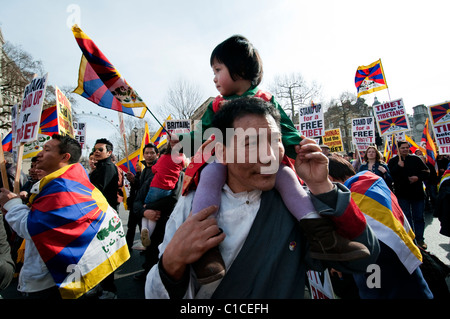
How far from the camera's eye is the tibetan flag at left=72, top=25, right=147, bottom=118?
259 centimetres

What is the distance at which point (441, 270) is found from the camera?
74.5 inches

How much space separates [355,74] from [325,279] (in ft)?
34.2

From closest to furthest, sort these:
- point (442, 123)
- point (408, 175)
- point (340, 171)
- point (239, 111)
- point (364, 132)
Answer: point (239, 111) < point (340, 171) < point (408, 175) < point (442, 123) < point (364, 132)

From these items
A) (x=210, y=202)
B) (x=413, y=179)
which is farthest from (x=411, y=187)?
(x=210, y=202)

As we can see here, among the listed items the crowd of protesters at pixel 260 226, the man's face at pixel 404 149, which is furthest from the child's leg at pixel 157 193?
the man's face at pixel 404 149

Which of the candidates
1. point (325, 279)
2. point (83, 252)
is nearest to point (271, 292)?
point (325, 279)

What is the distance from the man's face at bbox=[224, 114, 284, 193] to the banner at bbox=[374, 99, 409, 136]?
366 inches

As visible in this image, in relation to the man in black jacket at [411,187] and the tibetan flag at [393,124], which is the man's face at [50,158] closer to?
the man in black jacket at [411,187]

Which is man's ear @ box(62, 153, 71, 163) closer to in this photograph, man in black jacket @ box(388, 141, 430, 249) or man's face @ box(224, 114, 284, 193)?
man's face @ box(224, 114, 284, 193)

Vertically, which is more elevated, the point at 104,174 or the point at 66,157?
the point at 66,157

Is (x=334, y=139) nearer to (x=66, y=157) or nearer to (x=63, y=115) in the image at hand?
(x=63, y=115)

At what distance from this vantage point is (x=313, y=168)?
123cm

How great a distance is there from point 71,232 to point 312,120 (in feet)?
26.9

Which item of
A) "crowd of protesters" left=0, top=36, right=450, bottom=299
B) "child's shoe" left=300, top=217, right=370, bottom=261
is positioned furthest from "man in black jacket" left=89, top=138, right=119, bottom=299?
"child's shoe" left=300, top=217, right=370, bottom=261
